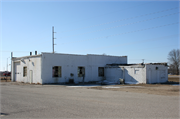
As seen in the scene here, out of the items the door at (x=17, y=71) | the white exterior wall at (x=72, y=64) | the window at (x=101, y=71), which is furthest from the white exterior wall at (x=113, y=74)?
the door at (x=17, y=71)

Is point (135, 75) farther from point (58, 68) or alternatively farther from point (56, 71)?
point (56, 71)

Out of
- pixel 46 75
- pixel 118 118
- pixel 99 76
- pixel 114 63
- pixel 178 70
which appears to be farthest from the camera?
pixel 178 70

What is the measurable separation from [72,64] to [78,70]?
158cm

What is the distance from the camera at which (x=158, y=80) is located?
3025cm

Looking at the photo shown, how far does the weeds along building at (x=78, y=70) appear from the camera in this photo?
2900cm

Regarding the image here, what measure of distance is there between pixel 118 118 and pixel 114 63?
2981 cm

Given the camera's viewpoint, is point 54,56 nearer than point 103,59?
Yes

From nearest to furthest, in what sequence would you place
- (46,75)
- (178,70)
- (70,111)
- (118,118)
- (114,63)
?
(118,118) → (70,111) → (46,75) → (114,63) → (178,70)

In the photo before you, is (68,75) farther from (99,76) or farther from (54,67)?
(99,76)

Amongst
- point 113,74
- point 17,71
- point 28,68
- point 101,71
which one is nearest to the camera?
Result: point 28,68

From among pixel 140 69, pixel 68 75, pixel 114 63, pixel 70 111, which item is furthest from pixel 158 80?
pixel 70 111

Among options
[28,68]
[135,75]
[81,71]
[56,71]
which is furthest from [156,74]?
[28,68]

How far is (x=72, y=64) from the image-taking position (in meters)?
31.5

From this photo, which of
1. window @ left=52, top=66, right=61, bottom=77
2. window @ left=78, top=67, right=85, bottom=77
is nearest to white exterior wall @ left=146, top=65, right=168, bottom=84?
window @ left=78, top=67, right=85, bottom=77
